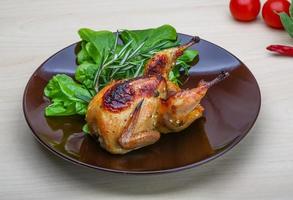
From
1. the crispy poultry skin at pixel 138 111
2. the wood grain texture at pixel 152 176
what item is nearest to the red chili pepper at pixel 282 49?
the wood grain texture at pixel 152 176

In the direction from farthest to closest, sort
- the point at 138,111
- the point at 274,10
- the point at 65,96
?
the point at 274,10 < the point at 65,96 < the point at 138,111

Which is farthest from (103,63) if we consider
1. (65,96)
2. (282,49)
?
(282,49)

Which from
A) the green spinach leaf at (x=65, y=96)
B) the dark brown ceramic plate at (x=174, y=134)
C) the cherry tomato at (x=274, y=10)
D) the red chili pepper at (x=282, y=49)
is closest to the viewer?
the dark brown ceramic plate at (x=174, y=134)

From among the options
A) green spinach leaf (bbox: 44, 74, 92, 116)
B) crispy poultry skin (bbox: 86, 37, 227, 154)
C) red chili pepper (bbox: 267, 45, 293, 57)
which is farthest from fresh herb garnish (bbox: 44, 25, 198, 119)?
red chili pepper (bbox: 267, 45, 293, 57)

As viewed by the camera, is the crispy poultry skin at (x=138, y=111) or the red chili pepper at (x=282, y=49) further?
the red chili pepper at (x=282, y=49)

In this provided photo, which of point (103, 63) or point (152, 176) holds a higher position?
point (103, 63)

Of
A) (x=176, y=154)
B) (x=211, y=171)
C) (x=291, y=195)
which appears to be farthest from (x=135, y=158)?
(x=291, y=195)

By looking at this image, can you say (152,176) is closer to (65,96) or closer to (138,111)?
(138,111)

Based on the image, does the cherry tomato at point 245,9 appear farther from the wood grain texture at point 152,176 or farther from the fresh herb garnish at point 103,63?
the fresh herb garnish at point 103,63
